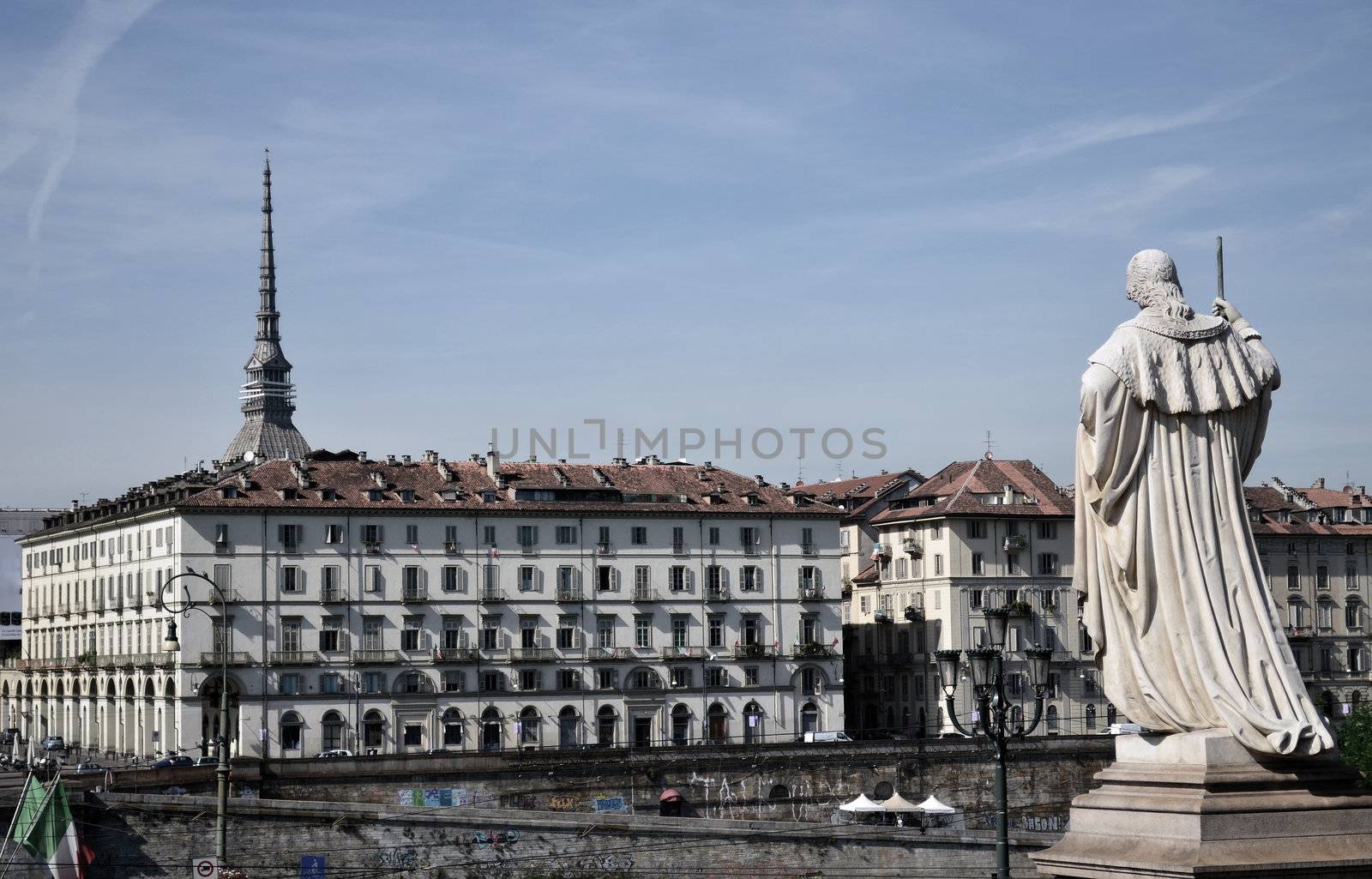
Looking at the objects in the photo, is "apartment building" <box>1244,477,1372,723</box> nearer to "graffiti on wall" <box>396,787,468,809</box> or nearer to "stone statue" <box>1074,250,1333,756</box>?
"graffiti on wall" <box>396,787,468,809</box>

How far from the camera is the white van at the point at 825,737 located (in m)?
98.6

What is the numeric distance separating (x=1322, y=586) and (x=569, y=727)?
155 feet

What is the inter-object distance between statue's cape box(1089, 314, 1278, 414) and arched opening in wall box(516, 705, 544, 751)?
85.3m

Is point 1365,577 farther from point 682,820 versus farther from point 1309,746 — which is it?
point 1309,746

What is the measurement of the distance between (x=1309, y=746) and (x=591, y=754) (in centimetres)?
7507

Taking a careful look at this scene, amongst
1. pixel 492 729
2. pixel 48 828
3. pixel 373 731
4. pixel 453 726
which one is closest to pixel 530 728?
pixel 492 729

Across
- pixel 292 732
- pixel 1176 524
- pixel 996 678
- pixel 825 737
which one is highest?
pixel 1176 524

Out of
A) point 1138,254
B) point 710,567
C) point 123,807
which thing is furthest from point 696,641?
point 1138,254

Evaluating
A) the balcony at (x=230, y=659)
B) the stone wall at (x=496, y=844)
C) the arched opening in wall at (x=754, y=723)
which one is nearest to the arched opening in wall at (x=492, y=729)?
the balcony at (x=230, y=659)

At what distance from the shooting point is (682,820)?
229ft

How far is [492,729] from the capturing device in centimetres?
9850

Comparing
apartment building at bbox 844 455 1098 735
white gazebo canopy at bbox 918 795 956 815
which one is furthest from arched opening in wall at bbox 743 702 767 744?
white gazebo canopy at bbox 918 795 956 815

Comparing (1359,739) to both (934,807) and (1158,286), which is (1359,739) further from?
(1158,286)

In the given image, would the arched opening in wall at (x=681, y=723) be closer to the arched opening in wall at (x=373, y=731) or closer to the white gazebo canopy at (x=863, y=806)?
the arched opening in wall at (x=373, y=731)
